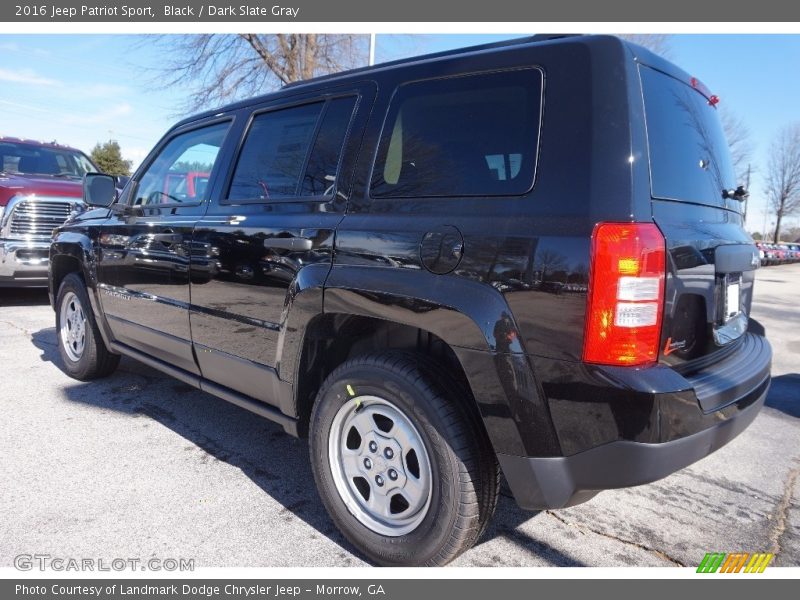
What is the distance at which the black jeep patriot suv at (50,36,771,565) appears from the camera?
1752mm

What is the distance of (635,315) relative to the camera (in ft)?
5.71

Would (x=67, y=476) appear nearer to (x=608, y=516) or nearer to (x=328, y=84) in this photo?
(x=328, y=84)

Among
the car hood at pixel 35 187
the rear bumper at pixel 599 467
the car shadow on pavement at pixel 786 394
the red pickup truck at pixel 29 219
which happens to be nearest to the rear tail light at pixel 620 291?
the rear bumper at pixel 599 467

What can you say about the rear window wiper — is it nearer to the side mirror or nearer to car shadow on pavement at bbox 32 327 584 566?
car shadow on pavement at bbox 32 327 584 566

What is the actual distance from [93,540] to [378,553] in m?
1.25

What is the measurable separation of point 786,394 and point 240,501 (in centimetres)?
460

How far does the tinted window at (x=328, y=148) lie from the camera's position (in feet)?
8.39

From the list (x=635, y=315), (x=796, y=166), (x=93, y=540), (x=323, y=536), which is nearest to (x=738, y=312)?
(x=635, y=315)

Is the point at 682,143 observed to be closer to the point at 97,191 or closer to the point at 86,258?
the point at 97,191

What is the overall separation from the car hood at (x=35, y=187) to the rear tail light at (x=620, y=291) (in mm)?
7491

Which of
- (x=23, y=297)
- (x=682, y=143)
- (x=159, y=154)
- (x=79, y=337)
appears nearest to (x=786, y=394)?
(x=682, y=143)

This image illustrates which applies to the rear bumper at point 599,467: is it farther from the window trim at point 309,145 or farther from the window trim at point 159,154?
the window trim at point 159,154

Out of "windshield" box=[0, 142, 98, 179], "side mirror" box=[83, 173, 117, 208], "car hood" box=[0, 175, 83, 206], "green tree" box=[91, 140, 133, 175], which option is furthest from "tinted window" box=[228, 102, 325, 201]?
"green tree" box=[91, 140, 133, 175]

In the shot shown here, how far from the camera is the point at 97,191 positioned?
4.13 meters
